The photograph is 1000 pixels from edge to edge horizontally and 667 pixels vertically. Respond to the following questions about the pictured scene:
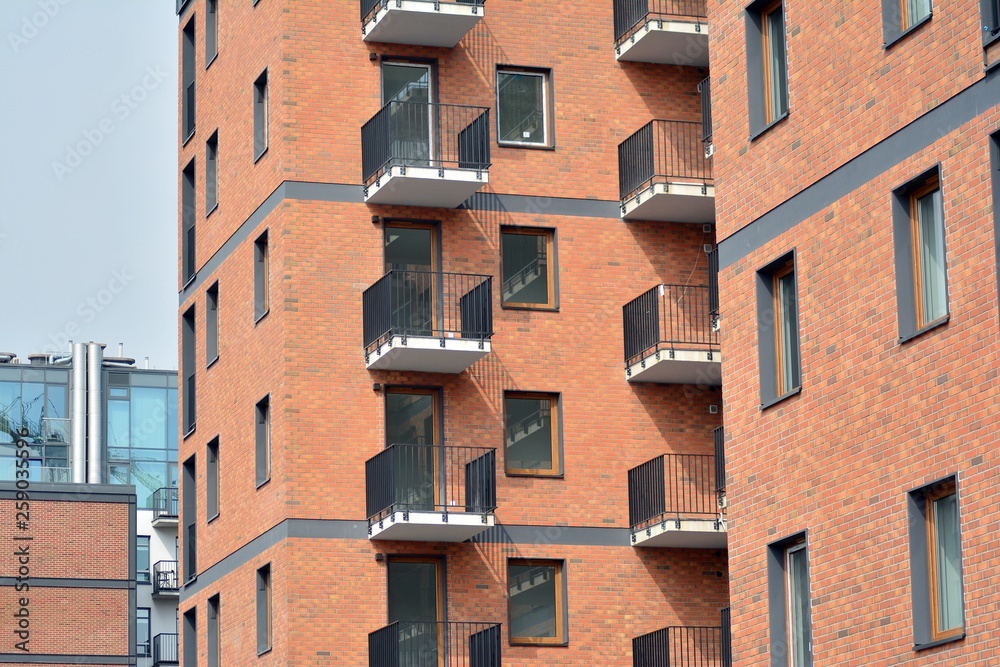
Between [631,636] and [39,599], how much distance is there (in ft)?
115

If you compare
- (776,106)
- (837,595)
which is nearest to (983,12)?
(776,106)

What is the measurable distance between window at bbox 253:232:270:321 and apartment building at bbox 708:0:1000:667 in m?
12.9

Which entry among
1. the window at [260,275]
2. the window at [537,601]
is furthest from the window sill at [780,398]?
the window at [260,275]

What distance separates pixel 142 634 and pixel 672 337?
53.6 meters

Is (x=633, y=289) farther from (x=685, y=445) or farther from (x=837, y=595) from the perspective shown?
(x=837, y=595)

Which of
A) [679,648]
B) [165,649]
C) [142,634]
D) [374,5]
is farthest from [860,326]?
[142,634]

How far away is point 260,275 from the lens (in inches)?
1371

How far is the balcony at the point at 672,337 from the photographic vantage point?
33.2 m

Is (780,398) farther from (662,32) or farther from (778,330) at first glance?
(662,32)

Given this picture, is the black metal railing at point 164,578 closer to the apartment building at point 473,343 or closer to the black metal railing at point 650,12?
the apartment building at point 473,343

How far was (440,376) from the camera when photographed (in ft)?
109

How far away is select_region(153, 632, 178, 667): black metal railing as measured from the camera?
6919 centimetres

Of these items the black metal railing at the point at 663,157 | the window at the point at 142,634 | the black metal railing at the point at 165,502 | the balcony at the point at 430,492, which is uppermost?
the black metal railing at the point at 165,502

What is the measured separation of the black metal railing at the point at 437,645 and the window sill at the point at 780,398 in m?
10.5
